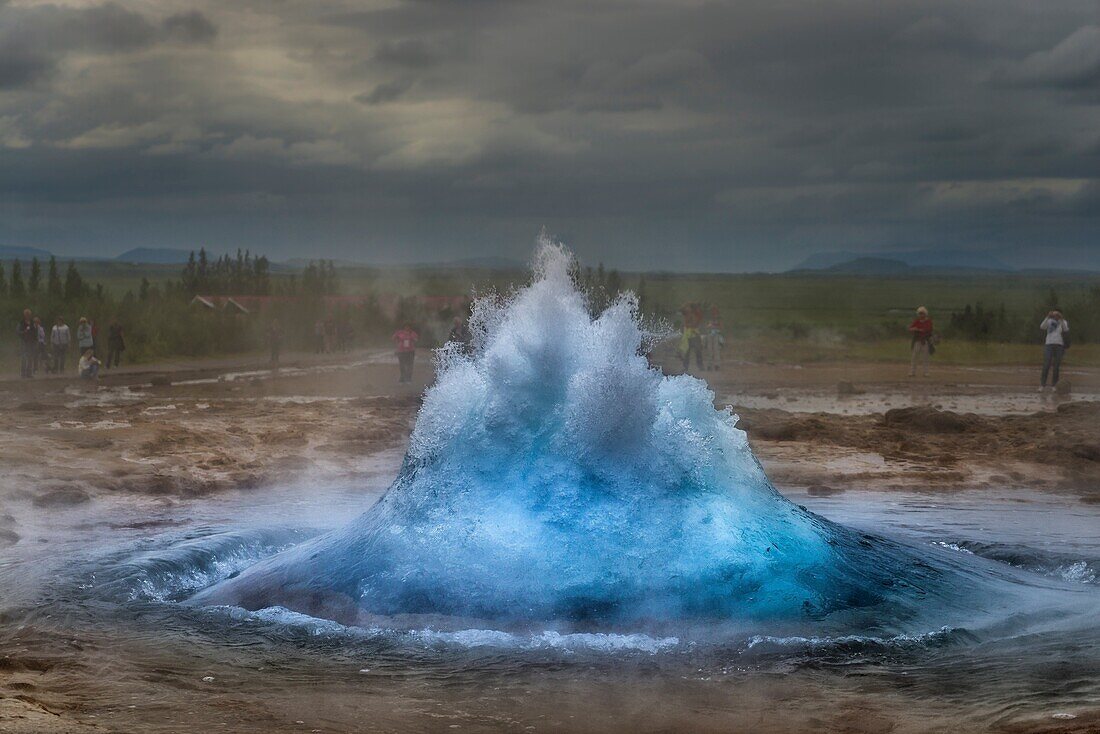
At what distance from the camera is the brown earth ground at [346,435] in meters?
11.0

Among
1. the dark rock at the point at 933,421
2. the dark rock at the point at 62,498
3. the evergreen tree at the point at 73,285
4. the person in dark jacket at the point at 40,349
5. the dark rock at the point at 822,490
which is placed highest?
the evergreen tree at the point at 73,285

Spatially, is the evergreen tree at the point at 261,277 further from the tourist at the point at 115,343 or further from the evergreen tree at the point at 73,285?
the tourist at the point at 115,343

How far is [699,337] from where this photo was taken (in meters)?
23.8

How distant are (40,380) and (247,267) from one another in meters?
38.9

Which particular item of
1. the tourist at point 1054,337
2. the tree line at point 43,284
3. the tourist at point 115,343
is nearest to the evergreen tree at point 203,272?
the tree line at point 43,284

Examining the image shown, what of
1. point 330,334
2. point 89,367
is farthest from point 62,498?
point 330,334

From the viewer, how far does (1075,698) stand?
485cm

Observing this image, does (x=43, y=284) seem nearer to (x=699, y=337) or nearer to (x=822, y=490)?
(x=699, y=337)

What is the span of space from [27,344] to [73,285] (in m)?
11.9

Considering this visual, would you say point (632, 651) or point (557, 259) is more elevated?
point (557, 259)

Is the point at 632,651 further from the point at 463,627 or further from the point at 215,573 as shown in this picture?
the point at 215,573

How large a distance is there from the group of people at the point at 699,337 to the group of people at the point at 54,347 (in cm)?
1018

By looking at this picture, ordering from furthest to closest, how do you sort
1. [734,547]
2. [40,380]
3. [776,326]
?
1. [776,326]
2. [40,380]
3. [734,547]

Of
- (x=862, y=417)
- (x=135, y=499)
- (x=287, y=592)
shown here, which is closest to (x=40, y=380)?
(x=135, y=499)
